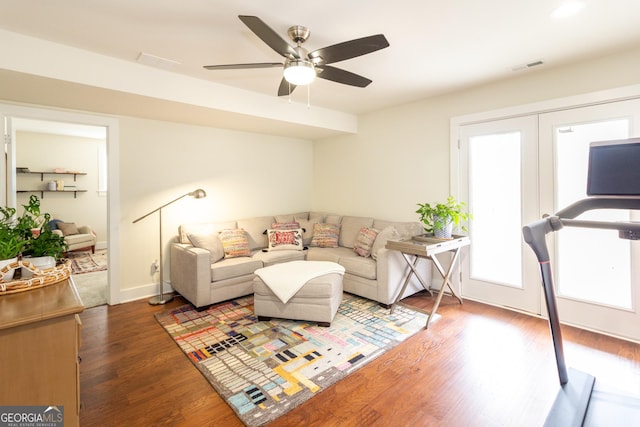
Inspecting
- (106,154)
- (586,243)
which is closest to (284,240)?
(106,154)

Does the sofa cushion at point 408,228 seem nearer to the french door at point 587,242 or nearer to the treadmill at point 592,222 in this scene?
the french door at point 587,242

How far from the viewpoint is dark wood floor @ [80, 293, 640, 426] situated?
1773 millimetres

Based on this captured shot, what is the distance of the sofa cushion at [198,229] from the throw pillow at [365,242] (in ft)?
5.95

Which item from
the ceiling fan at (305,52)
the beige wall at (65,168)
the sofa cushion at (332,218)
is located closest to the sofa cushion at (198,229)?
the sofa cushion at (332,218)

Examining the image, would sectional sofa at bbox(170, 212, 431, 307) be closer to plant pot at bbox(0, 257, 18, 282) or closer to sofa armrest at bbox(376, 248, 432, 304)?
sofa armrest at bbox(376, 248, 432, 304)

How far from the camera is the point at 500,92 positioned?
3.25 m

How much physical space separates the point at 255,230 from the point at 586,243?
3781 mm

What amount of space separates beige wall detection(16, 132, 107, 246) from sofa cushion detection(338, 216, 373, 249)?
570 centimetres

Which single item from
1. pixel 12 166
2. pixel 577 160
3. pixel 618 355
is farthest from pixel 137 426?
pixel 577 160

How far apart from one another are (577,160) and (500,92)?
1028 mm

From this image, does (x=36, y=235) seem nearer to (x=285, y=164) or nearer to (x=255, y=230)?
(x=255, y=230)

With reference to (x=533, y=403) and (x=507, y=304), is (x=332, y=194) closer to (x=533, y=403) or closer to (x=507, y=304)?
(x=507, y=304)

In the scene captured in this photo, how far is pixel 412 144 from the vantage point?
4.04 meters

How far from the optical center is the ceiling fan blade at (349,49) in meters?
1.80
